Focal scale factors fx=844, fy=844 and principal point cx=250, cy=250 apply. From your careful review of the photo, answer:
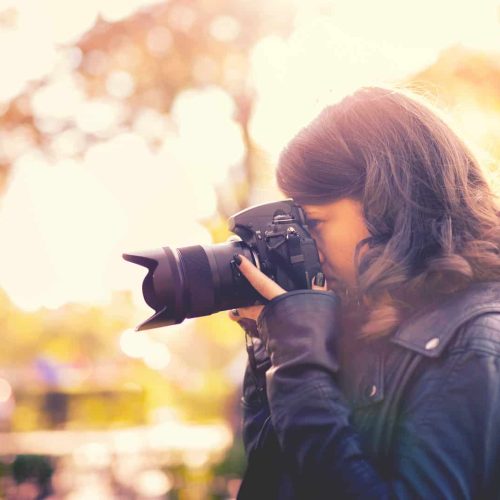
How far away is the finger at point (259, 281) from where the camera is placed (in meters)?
1.63

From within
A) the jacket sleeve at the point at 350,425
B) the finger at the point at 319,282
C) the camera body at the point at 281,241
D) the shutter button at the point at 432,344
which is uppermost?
the camera body at the point at 281,241

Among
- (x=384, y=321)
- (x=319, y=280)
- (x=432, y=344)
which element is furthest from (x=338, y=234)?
(x=432, y=344)

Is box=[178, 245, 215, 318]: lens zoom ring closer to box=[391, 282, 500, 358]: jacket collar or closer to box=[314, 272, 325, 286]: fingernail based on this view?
box=[314, 272, 325, 286]: fingernail

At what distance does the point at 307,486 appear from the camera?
1.46 meters

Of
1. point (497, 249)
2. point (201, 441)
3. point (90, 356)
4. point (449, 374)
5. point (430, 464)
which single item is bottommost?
point (90, 356)

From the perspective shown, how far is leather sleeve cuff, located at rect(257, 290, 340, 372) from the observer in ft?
4.96

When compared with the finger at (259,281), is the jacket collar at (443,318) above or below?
below

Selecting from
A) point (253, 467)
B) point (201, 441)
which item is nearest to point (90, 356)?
point (201, 441)

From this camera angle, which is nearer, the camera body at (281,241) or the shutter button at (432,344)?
the shutter button at (432,344)

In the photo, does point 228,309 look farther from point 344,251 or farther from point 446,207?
point 446,207

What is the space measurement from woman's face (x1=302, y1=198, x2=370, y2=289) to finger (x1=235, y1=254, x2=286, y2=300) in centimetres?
13

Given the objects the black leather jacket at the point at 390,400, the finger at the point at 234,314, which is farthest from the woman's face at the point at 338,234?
the finger at the point at 234,314

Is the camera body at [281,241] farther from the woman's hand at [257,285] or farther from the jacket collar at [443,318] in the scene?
the jacket collar at [443,318]

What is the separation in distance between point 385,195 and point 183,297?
45 centimetres
